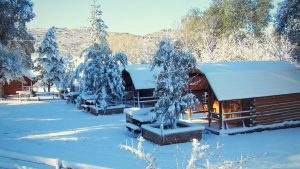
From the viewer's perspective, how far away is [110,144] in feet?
55.4

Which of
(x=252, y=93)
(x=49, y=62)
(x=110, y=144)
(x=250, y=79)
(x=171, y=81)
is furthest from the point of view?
(x=49, y=62)

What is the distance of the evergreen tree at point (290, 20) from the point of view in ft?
71.6

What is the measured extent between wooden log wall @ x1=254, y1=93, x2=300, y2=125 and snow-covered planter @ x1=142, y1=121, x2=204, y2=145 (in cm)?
480

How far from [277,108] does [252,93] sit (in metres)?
2.32

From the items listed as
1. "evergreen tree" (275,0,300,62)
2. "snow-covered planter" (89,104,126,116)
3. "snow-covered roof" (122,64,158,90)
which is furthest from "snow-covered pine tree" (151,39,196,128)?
"snow-covered roof" (122,64,158,90)

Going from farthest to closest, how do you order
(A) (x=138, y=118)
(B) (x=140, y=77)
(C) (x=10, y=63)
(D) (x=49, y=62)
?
(D) (x=49, y=62)
(B) (x=140, y=77)
(C) (x=10, y=63)
(A) (x=138, y=118)

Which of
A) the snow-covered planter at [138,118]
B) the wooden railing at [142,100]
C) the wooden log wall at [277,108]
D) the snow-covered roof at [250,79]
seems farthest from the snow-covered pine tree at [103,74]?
the wooden log wall at [277,108]

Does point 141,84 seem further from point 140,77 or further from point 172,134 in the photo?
point 172,134

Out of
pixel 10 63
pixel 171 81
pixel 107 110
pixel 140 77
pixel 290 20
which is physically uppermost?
pixel 290 20

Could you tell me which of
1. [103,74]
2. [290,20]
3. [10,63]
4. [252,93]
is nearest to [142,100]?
[103,74]

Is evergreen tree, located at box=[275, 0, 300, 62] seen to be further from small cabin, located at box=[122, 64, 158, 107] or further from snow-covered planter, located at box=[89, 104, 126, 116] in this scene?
snow-covered planter, located at box=[89, 104, 126, 116]

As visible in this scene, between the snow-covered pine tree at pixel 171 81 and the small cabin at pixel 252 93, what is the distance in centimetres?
160

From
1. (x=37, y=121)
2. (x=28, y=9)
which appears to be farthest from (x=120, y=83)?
(x=28, y=9)

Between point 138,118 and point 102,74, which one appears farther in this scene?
point 102,74
